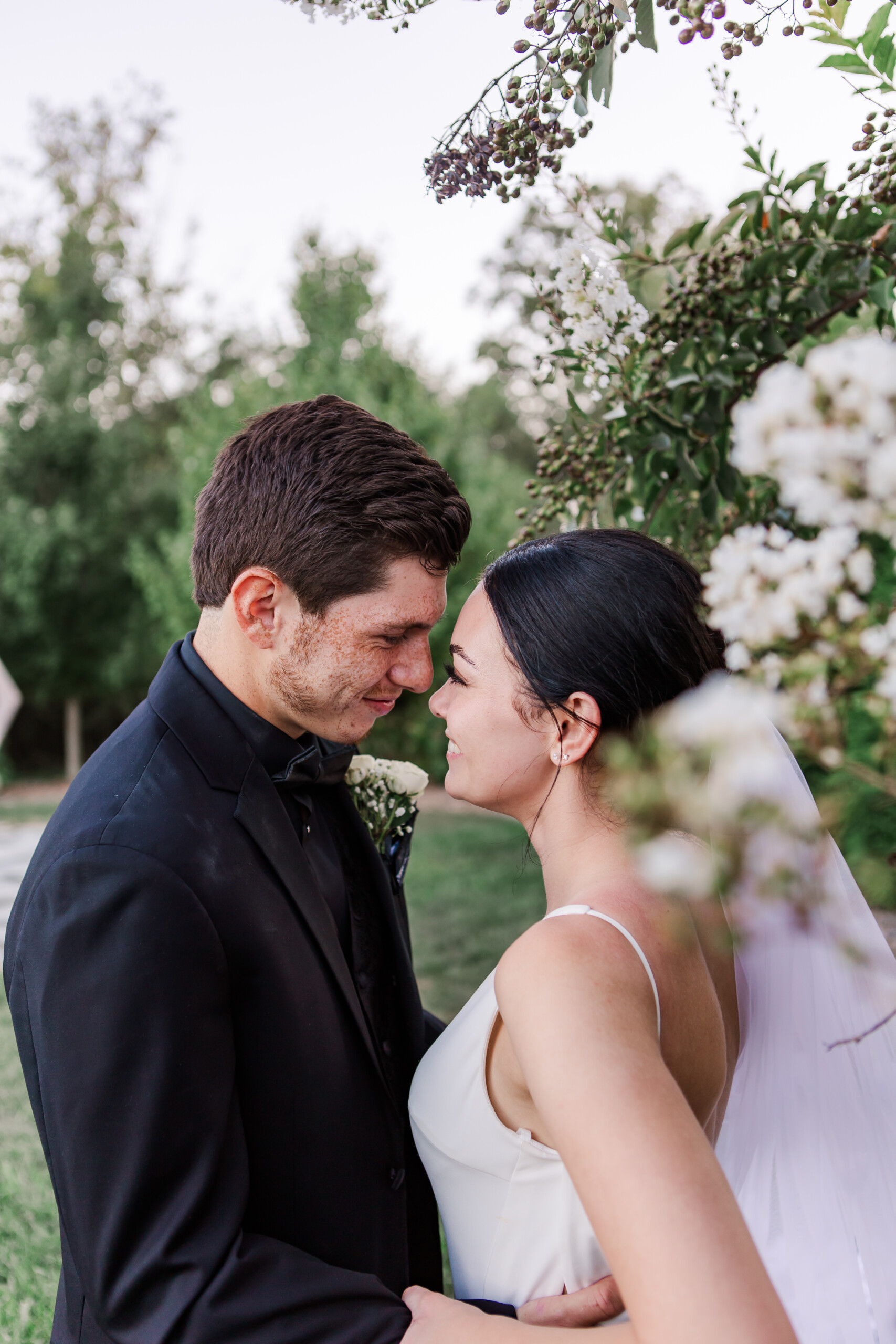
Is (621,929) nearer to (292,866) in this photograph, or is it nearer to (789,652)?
(292,866)

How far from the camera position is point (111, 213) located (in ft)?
73.0

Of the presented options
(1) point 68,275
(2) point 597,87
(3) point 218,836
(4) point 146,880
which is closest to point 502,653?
(3) point 218,836

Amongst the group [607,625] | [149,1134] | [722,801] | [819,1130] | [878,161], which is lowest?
[149,1134]

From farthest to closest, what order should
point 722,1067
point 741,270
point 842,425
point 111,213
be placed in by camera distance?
point 111,213
point 741,270
point 722,1067
point 842,425

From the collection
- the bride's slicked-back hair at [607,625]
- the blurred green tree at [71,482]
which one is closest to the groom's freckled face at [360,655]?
the bride's slicked-back hair at [607,625]

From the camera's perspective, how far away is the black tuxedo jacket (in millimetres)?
1427

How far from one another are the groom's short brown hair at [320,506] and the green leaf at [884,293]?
3.24ft

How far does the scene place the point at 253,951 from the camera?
1.66 metres

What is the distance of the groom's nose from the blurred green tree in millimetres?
16344

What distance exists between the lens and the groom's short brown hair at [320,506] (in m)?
2.02

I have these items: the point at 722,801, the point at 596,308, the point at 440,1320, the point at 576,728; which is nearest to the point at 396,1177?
the point at 440,1320

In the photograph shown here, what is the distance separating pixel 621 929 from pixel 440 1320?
698mm

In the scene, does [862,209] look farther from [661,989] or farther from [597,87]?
[661,989]

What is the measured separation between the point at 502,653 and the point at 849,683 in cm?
121
